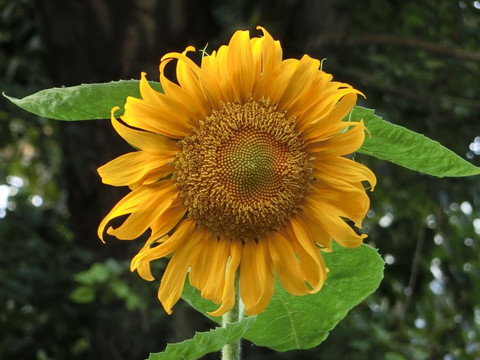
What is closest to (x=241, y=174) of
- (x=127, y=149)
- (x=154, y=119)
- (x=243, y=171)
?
(x=243, y=171)

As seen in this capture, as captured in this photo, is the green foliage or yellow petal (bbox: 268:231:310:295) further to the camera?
the green foliage

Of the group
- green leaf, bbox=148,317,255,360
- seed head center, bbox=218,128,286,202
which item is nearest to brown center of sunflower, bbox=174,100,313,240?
seed head center, bbox=218,128,286,202

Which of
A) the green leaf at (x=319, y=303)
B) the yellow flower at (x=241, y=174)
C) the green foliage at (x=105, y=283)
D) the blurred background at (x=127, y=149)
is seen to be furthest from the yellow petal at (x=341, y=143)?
the blurred background at (x=127, y=149)

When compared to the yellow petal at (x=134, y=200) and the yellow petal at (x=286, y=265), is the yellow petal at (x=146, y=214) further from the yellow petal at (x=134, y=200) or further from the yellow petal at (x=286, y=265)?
the yellow petal at (x=286, y=265)

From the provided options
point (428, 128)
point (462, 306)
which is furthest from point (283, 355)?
point (428, 128)

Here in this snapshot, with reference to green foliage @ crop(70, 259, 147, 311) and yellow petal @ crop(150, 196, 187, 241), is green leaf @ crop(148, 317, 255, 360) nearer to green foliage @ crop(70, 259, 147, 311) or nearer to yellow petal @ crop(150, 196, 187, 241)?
yellow petal @ crop(150, 196, 187, 241)

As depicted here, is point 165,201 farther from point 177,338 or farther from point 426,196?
point 426,196

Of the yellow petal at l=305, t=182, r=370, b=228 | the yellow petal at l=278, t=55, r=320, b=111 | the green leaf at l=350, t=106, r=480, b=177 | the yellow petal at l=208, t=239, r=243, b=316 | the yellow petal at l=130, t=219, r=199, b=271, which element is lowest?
the yellow petal at l=208, t=239, r=243, b=316
